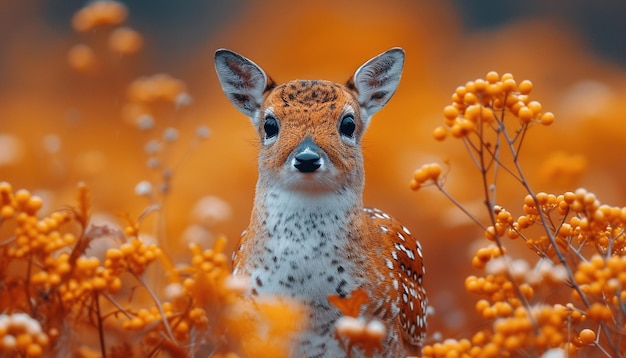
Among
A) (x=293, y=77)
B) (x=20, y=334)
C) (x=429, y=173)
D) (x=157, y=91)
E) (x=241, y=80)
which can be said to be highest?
(x=293, y=77)

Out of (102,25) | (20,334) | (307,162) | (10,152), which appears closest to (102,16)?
(102,25)

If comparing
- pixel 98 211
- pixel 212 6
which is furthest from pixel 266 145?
pixel 212 6

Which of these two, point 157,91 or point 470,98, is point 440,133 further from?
point 157,91

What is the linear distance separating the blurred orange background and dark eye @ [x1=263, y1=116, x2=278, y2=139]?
1276mm

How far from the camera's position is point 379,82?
187 inches

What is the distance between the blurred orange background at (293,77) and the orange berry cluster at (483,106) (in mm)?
2028

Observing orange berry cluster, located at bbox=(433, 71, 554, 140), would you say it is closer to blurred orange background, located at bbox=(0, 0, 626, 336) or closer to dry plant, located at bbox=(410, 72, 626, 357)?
dry plant, located at bbox=(410, 72, 626, 357)

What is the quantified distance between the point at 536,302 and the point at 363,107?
6.39ft

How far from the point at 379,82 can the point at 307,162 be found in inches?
38.2

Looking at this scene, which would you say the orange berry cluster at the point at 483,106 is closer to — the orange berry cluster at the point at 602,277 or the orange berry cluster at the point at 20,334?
the orange berry cluster at the point at 602,277

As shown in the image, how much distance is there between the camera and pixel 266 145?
4.34m

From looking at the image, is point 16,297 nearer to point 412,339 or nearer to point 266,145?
point 266,145

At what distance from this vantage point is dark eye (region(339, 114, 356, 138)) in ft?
14.1

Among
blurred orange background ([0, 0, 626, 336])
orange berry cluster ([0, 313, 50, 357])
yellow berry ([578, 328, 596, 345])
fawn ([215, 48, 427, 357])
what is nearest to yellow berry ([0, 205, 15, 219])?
orange berry cluster ([0, 313, 50, 357])
